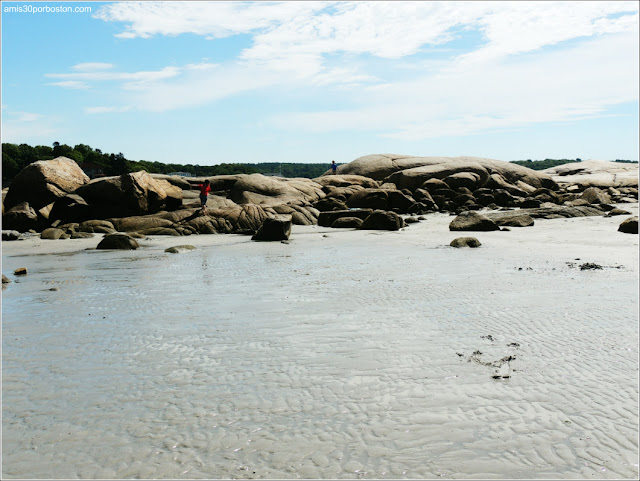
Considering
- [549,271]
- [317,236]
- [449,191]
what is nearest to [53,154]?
[449,191]

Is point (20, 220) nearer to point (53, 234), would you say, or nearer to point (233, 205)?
point (53, 234)

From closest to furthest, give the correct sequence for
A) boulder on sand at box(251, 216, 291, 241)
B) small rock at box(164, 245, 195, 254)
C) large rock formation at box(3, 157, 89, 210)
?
small rock at box(164, 245, 195, 254), boulder on sand at box(251, 216, 291, 241), large rock formation at box(3, 157, 89, 210)

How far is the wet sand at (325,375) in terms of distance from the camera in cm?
302

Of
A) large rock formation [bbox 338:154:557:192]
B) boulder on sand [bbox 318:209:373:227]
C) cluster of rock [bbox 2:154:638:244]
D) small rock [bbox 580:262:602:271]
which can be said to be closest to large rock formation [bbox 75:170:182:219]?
cluster of rock [bbox 2:154:638:244]

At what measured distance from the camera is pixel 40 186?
19.1 metres

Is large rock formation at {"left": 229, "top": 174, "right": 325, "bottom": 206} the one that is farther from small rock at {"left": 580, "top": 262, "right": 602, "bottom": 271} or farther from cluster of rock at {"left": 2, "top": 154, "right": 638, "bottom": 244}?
small rock at {"left": 580, "top": 262, "right": 602, "bottom": 271}

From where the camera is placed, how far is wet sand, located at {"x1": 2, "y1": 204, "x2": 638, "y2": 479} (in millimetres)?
3020

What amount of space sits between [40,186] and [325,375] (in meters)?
17.7

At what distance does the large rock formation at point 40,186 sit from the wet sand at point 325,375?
11553mm

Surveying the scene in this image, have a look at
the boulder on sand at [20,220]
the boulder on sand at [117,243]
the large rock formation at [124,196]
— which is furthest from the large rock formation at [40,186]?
the boulder on sand at [117,243]

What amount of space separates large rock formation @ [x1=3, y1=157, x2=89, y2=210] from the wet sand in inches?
455

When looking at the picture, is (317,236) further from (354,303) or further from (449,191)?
(449,191)

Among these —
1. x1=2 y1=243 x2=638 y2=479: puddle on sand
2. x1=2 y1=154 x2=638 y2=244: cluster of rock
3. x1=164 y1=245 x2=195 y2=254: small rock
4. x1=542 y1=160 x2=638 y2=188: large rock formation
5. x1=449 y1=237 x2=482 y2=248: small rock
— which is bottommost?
x1=164 y1=245 x2=195 y2=254: small rock

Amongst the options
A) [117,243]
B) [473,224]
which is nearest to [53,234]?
[117,243]
